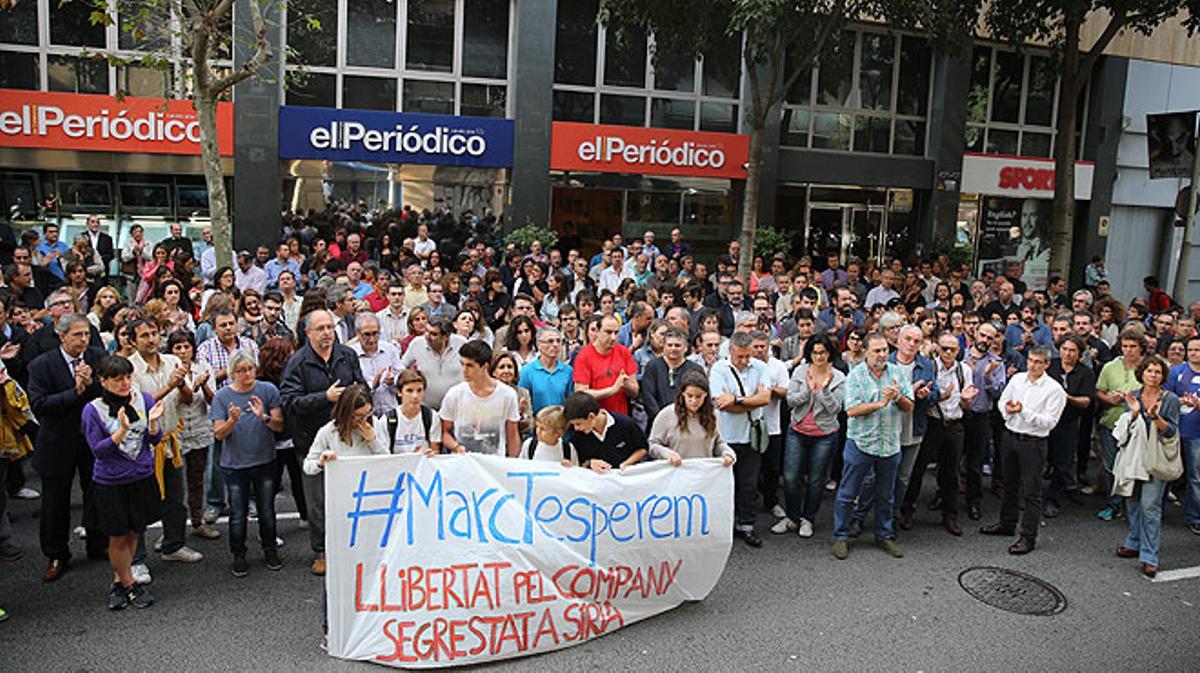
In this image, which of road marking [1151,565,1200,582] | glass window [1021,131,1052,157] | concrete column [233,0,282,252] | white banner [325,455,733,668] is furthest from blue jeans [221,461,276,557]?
glass window [1021,131,1052,157]

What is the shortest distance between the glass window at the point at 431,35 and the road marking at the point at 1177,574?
1518cm

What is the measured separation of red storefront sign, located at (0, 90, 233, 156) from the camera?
16125 mm

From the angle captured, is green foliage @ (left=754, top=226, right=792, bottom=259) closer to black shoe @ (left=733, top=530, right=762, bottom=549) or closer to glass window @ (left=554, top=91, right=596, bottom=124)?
glass window @ (left=554, top=91, right=596, bottom=124)

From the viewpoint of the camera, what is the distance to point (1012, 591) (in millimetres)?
7133

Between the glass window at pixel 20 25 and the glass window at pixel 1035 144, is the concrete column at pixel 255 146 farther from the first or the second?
the glass window at pixel 1035 144

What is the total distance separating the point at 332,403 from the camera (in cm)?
690

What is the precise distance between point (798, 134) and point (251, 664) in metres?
18.3

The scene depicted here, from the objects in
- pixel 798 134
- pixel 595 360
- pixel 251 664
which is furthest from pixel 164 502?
pixel 798 134

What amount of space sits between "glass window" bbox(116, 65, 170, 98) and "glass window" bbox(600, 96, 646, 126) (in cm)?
832

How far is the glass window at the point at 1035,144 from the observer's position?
23500 millimetres

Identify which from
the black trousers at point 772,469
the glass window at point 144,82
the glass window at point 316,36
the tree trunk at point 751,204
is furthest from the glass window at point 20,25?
the black trousers at point 772,469

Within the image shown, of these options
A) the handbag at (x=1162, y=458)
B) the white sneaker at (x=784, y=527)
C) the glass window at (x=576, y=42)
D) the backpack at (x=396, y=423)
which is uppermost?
the glass window at (x=576, y=42)

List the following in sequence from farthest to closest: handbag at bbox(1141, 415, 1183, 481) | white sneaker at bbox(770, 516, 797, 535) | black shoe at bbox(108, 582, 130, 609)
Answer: white sneaker at bbox(770, 516, 797, 535), handbag at bbox(1141, 415, 1183, 481), black shoe at bbox(108, 582, 130, 609)

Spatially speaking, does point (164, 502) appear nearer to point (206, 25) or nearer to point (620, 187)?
point (206, 25)
